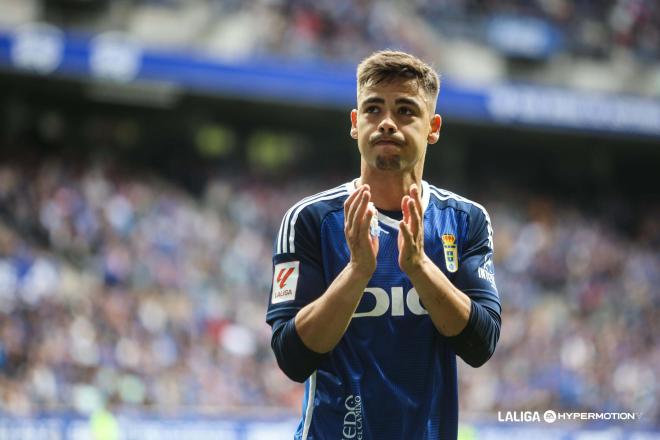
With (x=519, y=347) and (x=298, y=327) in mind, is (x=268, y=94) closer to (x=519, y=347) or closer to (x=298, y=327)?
(x=519, y=347)

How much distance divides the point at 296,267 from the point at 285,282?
0.21 ft

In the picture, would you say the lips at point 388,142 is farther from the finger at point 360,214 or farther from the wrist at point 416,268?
the wrist at point 416,268

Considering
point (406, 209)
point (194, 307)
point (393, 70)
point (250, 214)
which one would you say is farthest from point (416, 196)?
point (250, 214)

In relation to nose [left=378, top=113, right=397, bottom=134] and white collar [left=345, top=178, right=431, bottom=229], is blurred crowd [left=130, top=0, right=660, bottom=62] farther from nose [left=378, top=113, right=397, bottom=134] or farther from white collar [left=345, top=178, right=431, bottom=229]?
nose [left=378, top=113, right=397, bottom=134]

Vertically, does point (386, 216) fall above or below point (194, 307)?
below

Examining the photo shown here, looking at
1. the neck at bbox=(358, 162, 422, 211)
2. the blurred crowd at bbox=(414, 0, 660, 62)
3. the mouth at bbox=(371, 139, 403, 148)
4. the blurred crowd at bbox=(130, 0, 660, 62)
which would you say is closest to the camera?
the mouth at bbox=(371, 139, 403, 148)

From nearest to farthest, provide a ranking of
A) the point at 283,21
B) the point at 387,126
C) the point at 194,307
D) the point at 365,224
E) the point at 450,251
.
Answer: the point at 365,224, the point at 387,126, the point at 450,251, the point at 194,307, the point at 283,21

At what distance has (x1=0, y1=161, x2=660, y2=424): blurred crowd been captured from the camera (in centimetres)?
1405

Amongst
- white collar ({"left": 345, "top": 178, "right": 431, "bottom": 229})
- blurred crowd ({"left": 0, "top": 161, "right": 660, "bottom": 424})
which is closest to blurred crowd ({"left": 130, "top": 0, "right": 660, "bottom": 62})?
blurred crowd ({"left": 0, "top": 161, "right": 660, "bottom": 424})

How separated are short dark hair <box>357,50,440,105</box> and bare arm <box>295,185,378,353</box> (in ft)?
1.64

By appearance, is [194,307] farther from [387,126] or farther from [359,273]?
[359,273]

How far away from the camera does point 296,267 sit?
347cm

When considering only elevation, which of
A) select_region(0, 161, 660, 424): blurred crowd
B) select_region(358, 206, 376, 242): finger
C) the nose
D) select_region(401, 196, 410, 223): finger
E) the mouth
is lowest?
select_region(358, 206, 376, 242): finger

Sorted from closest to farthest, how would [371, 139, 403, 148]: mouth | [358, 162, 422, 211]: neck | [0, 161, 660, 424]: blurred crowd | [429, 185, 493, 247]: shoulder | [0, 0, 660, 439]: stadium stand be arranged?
[371, 139, 403, 148]: mouth, [358, 162, 422, 211]: neck, [429, 185, 493, 247]: shoulder, [0, 161, 660, 424]: blurred crowd, [0, 0, 660, 439]: stadium stand
